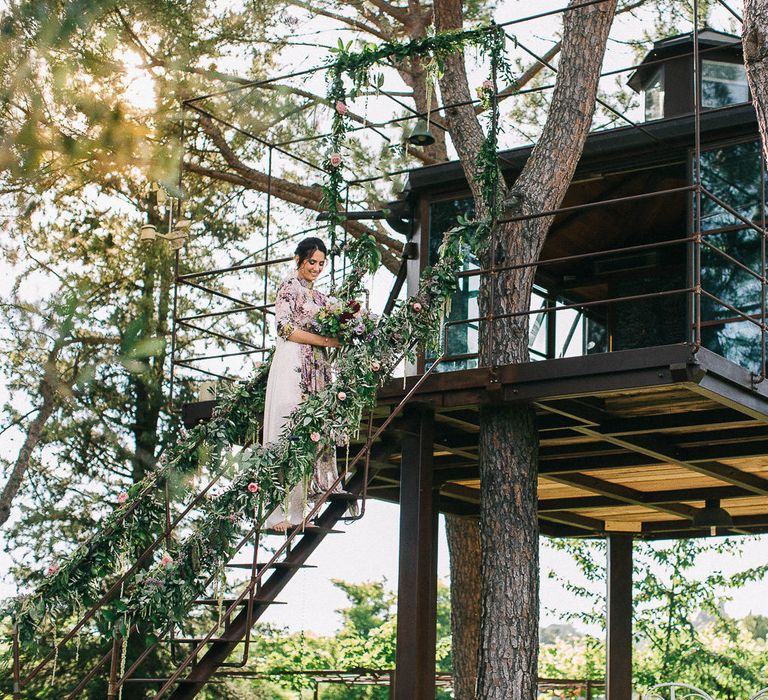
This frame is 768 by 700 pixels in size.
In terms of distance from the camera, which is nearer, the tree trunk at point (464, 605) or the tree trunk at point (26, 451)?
the tree trunk at point (464, 605)

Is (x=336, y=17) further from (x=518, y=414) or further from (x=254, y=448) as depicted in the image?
(x=254, y=448)

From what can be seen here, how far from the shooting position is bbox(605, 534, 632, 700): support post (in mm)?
11523

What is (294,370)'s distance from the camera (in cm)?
759

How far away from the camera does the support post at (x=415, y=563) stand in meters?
7.76

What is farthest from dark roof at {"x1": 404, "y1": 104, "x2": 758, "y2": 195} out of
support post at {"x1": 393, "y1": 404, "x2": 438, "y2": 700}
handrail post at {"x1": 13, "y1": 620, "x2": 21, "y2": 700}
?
handrail post at {"x1": 13, "y1": 620, "x2": 21, "y2": 700}

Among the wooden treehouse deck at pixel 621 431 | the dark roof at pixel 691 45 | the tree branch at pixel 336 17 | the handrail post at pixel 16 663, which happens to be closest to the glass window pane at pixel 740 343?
the wooden treehouse deck at pixel 621 431

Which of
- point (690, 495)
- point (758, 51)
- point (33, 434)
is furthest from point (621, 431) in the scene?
point (33, 434)

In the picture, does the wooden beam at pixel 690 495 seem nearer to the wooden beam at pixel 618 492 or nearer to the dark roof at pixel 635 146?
the wooden beam at pixel 618 492

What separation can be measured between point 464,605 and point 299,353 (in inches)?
212

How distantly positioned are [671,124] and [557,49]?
5.51 meters

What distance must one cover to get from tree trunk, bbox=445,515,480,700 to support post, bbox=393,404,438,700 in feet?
12.4

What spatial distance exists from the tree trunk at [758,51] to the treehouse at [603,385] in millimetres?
1486

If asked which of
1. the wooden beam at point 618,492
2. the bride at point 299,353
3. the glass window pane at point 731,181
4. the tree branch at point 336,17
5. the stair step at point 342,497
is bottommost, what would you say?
the stair step at point 342,497

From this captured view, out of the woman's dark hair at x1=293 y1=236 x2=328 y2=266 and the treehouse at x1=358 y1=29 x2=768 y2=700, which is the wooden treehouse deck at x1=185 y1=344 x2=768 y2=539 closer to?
the treehouse at x1=358 y1=29 x2=768 y2=700
